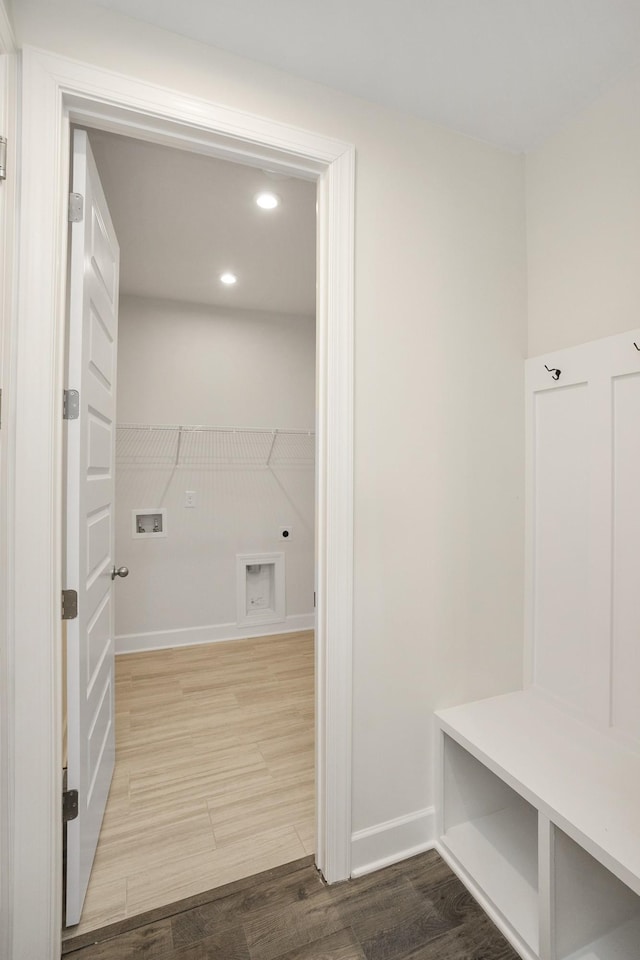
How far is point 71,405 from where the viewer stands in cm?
129

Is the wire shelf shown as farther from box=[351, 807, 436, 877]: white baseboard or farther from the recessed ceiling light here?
box=[351, 807, 436, 877]: white baseboard

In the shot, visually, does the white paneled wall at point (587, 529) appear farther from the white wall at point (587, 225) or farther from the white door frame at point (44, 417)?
the white door frame at point (44, 417)

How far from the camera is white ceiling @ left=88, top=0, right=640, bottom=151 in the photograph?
1251mm

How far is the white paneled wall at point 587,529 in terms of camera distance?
1468 mm

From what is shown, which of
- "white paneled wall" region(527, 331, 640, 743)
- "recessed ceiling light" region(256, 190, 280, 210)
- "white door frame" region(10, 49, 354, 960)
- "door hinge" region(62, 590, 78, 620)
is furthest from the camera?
"recessed ceiling light" region(256, 190, 280, 210)

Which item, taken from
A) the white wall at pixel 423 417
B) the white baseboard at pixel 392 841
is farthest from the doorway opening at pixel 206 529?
the white wall at pixel 423 417

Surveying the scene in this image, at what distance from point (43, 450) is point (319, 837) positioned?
1.52 metres

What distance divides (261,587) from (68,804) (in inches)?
101

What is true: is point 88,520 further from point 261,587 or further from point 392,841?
point 261,587

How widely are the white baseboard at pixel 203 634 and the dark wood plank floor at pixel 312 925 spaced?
86.9 inches

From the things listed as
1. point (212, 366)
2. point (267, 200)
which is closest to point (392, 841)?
point (267, 200)

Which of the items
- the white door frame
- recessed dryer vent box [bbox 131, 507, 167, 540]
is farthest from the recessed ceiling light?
recessed dryer vent box [bbox 131, 507, 167, 540]

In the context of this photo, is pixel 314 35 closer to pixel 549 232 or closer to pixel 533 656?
pixel 549 232

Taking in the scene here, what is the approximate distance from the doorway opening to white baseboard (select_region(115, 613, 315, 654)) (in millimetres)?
11
